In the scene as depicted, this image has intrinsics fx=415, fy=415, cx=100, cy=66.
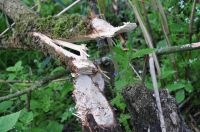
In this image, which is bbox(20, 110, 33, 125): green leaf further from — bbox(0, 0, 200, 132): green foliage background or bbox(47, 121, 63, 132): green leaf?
bbox(47, 121, 63, 132): green leaf

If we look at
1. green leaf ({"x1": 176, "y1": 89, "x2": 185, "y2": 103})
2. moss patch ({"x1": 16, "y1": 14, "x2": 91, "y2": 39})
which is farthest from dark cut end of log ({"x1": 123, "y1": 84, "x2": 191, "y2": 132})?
green leaf ({"x1": 176, "y1": 89, "x2": 185, "y2": 103})

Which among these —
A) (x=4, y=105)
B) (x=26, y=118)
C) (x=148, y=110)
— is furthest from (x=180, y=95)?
(x=4, y=105)

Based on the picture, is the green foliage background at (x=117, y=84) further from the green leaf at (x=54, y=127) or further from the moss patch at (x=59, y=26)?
the moss patch at (x=59, y=26)

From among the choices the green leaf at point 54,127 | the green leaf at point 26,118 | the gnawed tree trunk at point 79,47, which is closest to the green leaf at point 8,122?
the gnawed tree trunk at point 79,47

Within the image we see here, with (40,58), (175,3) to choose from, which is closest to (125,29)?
(175,3)

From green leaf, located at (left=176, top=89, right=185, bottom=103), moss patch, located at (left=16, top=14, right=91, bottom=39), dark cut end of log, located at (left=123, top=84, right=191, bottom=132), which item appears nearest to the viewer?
dark cut end of log, located at (left=123, top=84, right=191, bottom=132)

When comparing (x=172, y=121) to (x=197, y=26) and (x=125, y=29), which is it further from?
(x=197, y=26)
